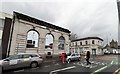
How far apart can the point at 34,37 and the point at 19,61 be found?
27.8 ft

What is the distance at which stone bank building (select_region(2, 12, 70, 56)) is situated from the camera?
653 inches

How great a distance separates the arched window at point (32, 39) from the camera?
1865 cm

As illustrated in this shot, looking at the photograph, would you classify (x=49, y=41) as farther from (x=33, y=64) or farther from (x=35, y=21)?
(x=33, y=64)

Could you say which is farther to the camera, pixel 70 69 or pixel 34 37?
pixel 34 37

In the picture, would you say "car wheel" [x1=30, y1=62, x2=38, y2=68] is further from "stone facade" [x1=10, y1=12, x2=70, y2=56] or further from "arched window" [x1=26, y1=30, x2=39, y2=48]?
"arched window" [x1=26, y1=30, x2=39, y2=48]

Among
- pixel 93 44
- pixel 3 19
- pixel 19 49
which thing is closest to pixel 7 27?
pixel 3 19

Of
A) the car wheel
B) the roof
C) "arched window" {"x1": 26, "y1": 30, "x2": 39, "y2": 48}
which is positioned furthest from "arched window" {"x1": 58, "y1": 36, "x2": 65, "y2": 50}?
the car wheel

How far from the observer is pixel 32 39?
1923 centimetres

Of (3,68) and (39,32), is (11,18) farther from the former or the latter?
(3,68)

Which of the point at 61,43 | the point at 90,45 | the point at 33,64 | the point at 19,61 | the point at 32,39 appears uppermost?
the point at 32,39

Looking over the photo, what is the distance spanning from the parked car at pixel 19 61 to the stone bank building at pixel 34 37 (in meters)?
4.74

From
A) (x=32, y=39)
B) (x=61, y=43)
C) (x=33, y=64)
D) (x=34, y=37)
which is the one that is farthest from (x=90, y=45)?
(x=33, y=64)

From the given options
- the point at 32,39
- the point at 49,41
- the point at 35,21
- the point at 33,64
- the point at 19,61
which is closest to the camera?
the point at 19,61

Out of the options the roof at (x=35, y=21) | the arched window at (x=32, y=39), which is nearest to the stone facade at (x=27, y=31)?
the roof at (x=35, y=21)
